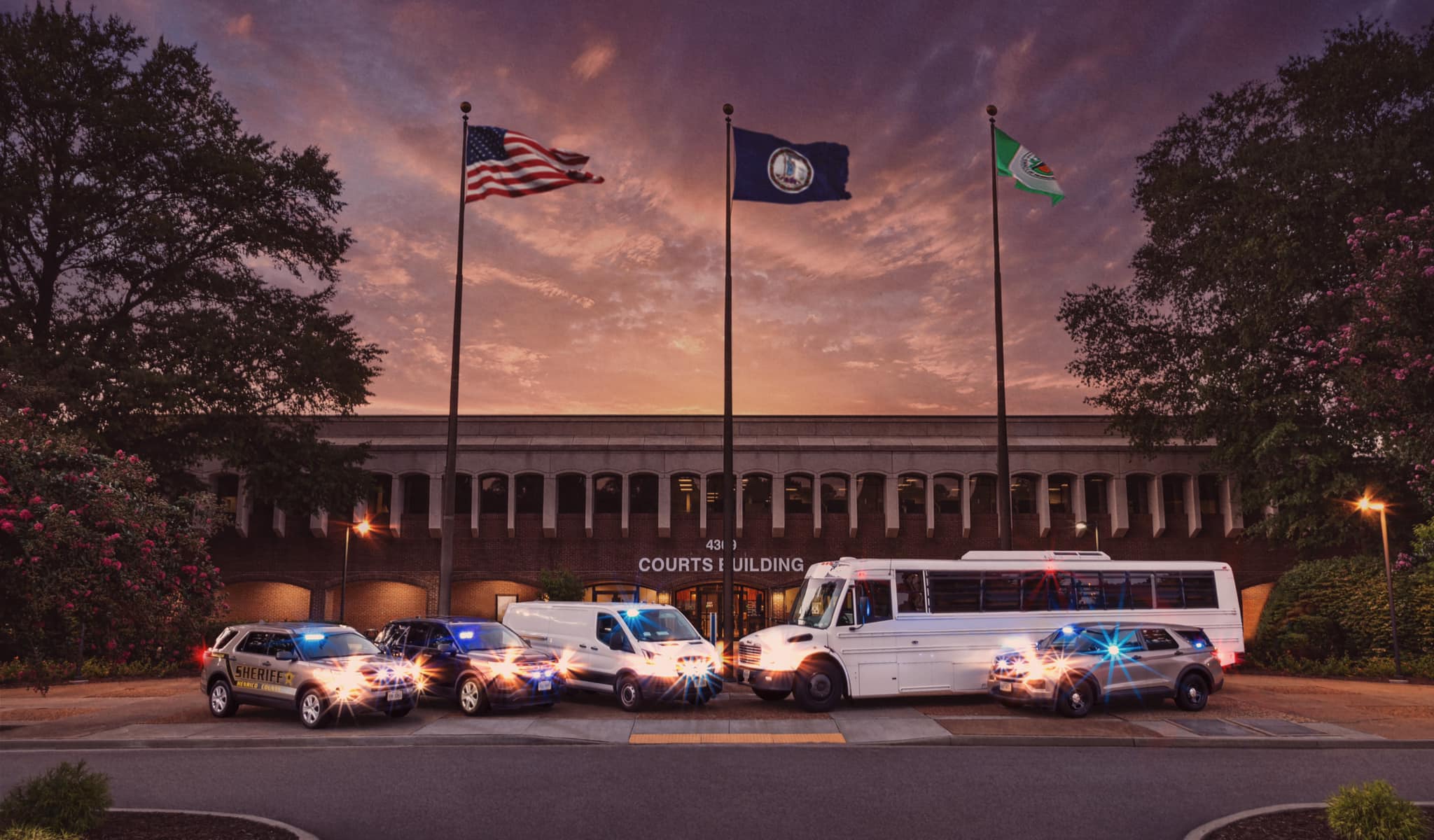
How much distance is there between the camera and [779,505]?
3897 cm

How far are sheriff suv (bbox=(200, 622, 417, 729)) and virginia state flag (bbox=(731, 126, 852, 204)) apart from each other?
1271 cm

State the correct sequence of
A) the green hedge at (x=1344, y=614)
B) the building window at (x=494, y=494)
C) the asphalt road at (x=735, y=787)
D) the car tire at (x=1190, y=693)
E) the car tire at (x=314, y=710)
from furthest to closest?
the building window at (x=494, y=494)
the green hedge at (x=1344, y=614)
the car tire at (x=1190, y=693)
the car tire at (x=314, y=710)
the asphalt road at (x=735, y=787)

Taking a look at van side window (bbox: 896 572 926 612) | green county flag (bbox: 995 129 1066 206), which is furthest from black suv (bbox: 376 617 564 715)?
green county flag (bbox: 995 129 1066 206)

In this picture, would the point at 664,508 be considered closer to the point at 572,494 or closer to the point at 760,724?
the point at 572,494

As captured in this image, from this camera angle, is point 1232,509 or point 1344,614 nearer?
point 1344,614

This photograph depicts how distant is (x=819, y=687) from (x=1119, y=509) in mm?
24934

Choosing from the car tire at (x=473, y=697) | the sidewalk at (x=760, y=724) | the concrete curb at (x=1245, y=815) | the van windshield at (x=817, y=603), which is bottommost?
the sidewalk at (x=760, y=724)

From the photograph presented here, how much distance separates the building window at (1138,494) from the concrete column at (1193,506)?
4.79ft

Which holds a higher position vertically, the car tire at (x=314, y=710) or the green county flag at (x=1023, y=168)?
the green county flag at (x=1023, y=168)

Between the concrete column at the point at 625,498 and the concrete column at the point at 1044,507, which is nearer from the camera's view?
the concrete column at the point at 625,498

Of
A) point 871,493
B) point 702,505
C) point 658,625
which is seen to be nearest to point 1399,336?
point 658,625

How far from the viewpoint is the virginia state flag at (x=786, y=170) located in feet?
75.8

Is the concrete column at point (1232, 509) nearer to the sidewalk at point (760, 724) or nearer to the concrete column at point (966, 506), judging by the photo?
the concrete column at point (966, 506)

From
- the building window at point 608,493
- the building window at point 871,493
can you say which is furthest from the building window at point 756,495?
the building window at point 608,493
